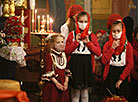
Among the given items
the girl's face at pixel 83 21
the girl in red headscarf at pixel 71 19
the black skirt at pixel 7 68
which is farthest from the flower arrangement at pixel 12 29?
the girl in red headscarf at pixel 71 19

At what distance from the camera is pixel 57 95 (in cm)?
448

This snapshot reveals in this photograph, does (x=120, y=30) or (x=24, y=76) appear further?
(x=24, y=76)

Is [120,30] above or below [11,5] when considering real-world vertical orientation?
below

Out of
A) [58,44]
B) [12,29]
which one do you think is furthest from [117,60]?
[12,29]

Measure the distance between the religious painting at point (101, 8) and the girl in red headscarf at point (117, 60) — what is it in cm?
131

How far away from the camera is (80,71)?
4.78 m

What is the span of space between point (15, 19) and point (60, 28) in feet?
4.96

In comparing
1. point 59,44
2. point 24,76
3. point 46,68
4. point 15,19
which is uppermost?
point 15,19

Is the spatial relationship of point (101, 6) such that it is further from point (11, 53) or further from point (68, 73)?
point (11, 53)

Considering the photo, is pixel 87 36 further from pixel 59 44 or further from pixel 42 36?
pixel 42 36

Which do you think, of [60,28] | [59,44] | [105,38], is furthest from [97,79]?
[59,44]

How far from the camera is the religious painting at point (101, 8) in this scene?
6.32m

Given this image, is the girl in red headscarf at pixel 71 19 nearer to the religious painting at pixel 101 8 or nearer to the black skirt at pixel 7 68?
the religious painting at pixel 101 8

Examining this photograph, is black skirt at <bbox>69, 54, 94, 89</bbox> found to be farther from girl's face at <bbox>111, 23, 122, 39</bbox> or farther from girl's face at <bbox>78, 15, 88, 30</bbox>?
girl's face at <bbox>111, 23, 122, 39</bbox>
